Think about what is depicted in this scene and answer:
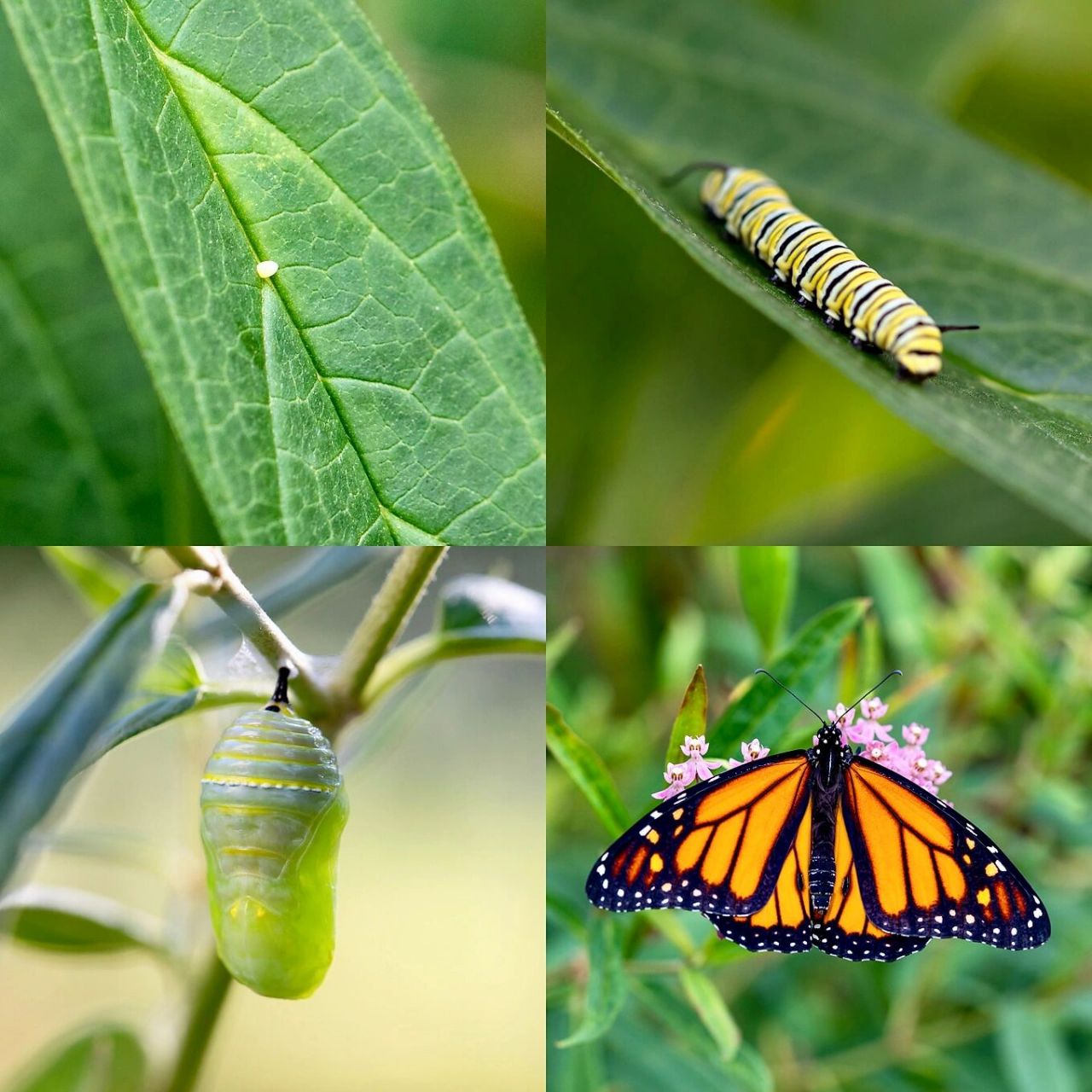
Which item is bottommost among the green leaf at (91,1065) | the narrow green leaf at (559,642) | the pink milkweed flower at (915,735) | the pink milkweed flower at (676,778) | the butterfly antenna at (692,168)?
the green leaf at (91,1065)

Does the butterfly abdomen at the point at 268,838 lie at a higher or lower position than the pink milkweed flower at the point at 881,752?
lower

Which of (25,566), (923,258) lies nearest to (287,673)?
(25,566)

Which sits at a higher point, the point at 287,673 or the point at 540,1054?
the point at 287,673

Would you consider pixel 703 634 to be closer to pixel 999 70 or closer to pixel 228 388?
pixel 228 388

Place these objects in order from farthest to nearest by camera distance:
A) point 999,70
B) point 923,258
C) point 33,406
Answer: point 999,70 → point 923,258 → point 33,406

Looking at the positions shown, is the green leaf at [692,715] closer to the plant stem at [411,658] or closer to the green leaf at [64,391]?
the plant stem at [411,658]

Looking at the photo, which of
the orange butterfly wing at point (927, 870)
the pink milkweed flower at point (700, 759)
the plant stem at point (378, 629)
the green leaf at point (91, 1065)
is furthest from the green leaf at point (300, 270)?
the green leaf at point (91, 1065)
